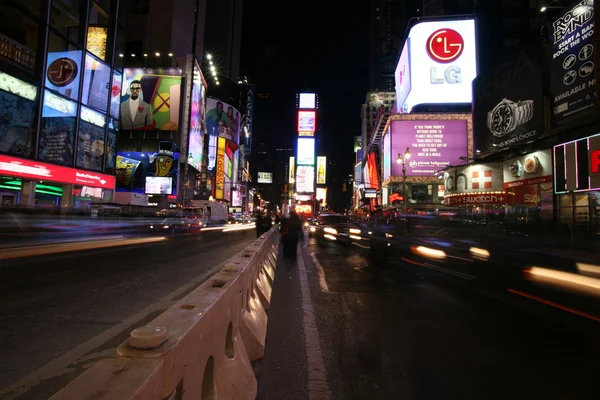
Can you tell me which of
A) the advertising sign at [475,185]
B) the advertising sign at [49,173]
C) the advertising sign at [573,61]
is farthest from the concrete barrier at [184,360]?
the advertising sign at [49,173]

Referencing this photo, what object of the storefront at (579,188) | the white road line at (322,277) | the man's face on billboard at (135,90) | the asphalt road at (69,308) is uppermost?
the man's face on billboard at (135,90)

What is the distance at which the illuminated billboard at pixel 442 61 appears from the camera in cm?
4144

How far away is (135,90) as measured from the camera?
52.3 meters

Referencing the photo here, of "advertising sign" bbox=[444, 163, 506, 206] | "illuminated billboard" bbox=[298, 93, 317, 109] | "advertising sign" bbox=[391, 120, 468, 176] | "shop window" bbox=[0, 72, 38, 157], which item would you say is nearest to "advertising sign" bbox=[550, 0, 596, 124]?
"advertising sign" bbox=[444, 163, 506, 206]

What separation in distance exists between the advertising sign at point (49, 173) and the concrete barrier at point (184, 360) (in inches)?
1035

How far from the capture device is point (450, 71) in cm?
4175

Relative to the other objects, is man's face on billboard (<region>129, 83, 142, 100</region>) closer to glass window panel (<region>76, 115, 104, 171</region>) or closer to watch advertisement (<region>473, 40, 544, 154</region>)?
glass window panel (<region>76, 115, 104, 171</region>)

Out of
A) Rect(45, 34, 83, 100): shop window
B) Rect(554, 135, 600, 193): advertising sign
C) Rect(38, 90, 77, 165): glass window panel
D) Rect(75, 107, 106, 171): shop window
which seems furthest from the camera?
Rect(75, 107, 106, 171): shop window

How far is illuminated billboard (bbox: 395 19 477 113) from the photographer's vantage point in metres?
41.4

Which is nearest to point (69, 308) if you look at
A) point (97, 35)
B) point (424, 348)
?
point (424, 348)

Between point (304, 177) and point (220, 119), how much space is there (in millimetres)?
29888

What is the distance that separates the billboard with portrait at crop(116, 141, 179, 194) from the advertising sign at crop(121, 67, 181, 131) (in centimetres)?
411

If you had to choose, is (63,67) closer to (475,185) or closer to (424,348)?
(475,185)

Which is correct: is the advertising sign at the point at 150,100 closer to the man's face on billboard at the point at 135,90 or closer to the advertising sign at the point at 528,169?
the man's face on billboard at the point at 135,90
